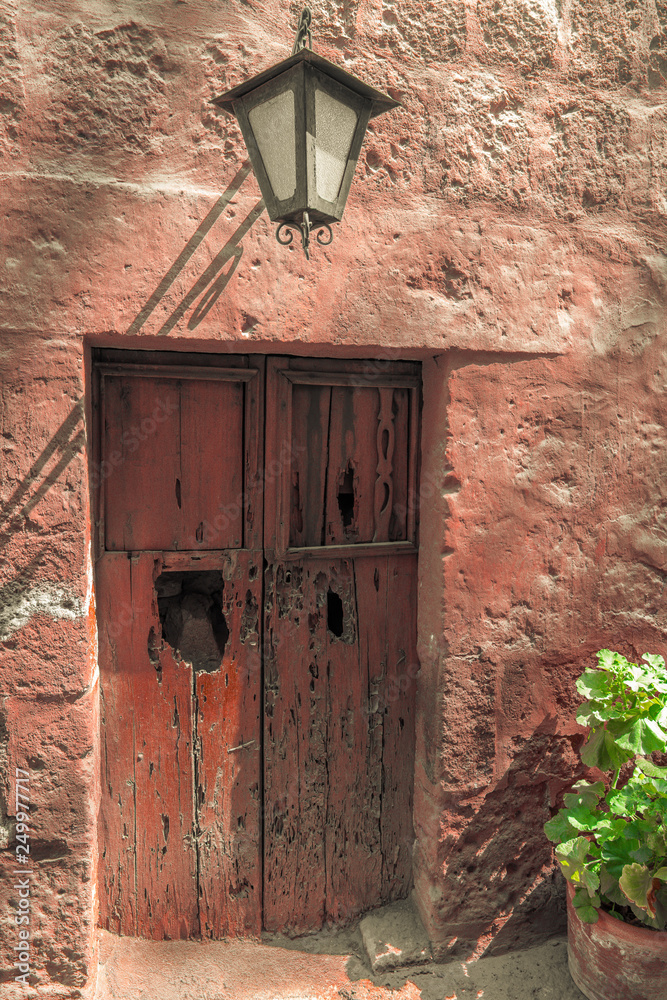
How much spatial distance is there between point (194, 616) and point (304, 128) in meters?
1.41

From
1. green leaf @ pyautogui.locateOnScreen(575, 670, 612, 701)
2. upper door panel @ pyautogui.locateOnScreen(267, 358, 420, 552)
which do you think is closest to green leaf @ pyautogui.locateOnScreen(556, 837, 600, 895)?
green leaf @ pyautogui.locateOnScreen(575, 670, 612, 701)

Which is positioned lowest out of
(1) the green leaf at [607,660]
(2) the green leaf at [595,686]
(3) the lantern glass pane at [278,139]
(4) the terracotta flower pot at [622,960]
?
(4) the terracotta flower pot at [622,960]

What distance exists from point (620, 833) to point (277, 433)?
4.98 feet

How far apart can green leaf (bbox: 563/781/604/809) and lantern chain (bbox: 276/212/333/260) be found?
1725 millimetres

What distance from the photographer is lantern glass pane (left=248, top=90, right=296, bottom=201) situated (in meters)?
1.54

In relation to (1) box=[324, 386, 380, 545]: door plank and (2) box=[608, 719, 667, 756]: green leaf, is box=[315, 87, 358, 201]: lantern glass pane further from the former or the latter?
(2) box=[608, 719, 667, 756]: green leaf

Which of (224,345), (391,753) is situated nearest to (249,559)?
(224,345)

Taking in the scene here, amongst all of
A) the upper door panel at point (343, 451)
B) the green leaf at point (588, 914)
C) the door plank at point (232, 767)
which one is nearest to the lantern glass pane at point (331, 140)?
the upper door panel at point (343, 451)

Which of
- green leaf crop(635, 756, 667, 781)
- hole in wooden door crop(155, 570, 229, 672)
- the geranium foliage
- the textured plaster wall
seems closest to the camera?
the textured plaster wall

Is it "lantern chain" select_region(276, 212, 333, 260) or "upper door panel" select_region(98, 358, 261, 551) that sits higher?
"lantern chain" select_region(276, 212, 333, 260)

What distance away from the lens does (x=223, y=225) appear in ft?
6.25

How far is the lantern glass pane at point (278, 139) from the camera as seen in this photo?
1537 millimetres

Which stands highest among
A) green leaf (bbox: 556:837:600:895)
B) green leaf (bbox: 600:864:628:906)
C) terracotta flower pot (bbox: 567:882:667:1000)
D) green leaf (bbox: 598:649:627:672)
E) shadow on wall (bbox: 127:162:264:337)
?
shadow on wall (bbox: 127:162:264:337)

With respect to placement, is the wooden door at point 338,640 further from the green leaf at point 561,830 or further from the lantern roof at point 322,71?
the lantern roof at point 322,71
